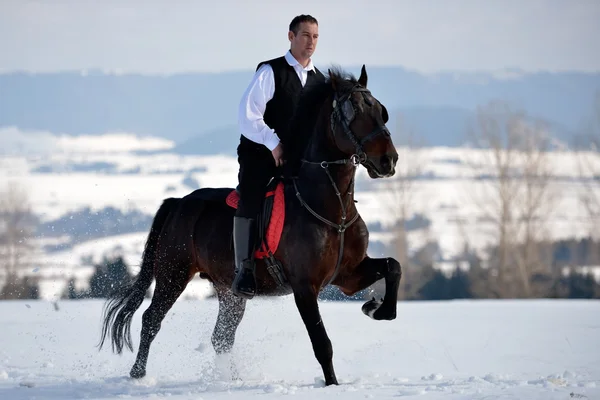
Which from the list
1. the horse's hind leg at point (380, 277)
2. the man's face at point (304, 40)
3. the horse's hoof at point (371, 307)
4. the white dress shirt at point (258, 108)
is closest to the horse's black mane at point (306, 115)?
the white dress shirt at point (258, 108)

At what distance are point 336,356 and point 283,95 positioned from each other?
3561 mm

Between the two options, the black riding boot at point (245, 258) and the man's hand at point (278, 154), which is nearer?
the man's hand at point (278, 154)

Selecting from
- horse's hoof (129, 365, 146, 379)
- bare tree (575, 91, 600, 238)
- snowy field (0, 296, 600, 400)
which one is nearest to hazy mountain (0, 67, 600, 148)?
bare tree (575, 91, 600, 238)

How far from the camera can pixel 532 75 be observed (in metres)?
129

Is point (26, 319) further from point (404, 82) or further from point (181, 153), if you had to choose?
point (404, 82)

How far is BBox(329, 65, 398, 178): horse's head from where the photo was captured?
5.91 meters

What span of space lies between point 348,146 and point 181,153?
8315cm

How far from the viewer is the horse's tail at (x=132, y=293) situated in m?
8.23

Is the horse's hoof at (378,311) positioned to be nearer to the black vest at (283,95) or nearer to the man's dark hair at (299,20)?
the black vest at (283,95)

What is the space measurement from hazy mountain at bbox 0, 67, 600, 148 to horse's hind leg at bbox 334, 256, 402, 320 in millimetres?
78176

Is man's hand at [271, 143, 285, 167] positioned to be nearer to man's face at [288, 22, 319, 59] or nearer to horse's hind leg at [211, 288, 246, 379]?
man's face at [288, 22, 319, 59]

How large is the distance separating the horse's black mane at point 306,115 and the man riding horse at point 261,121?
7 centimetres

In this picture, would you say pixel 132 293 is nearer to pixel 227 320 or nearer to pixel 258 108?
pixel 227 320

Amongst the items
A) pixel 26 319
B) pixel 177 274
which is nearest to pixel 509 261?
pixel 26 319
